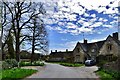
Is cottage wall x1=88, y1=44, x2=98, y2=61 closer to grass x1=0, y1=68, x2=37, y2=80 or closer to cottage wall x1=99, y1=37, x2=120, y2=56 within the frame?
cottage wall x1=99, y1=37, x2=120, y2=56

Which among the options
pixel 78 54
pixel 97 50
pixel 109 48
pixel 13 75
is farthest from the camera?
pixel 78 54

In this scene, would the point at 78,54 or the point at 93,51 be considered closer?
the point at 93,51

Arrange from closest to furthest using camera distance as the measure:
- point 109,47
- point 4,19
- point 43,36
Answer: point 4,19 < point 43,36 < point 109,47

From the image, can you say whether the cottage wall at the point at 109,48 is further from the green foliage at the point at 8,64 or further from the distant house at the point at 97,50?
the green foliage at the point at 8,64

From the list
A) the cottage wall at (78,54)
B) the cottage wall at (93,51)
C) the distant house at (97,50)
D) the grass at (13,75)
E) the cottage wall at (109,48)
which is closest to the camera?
the grass at (13,75)

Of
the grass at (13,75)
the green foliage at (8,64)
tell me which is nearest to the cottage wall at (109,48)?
the green foliage at (8,64)

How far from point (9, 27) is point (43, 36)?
12418mm

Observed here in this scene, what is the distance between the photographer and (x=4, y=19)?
39750 mm

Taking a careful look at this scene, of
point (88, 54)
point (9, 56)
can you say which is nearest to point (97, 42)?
point (88, 54)

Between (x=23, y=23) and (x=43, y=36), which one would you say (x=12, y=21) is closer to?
(x=23, y=23)

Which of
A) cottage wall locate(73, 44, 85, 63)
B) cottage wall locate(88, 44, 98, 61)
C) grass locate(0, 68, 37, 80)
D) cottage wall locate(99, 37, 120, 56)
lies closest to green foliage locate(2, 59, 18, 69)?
grass locate(0, 68, 37, 80)

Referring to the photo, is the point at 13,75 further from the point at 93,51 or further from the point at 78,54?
the point at 78,54

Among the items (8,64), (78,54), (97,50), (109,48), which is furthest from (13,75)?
(78,54)

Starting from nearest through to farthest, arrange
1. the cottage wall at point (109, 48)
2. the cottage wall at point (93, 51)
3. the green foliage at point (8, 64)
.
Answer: the green foliage at point (8, 64) → the cottage wall at point (109, 48) → the cottage wall at point (93, 51)
